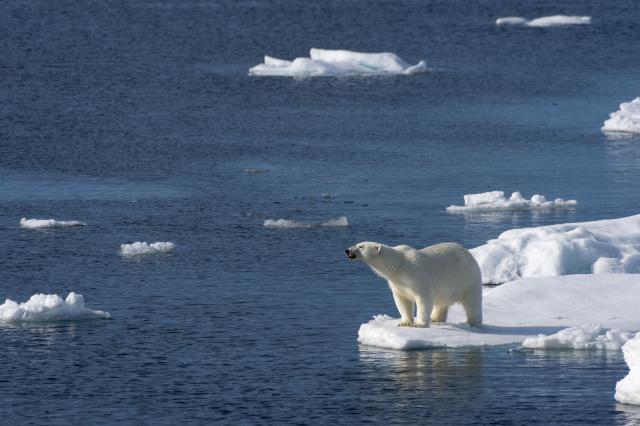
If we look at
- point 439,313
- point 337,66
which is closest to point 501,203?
point 439,313

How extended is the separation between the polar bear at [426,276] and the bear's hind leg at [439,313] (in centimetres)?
2

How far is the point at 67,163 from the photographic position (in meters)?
46.0

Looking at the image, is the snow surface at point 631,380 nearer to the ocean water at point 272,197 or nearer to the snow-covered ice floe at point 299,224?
the ocean water at point 272,197

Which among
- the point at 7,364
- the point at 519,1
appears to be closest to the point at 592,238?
the point at 7,364

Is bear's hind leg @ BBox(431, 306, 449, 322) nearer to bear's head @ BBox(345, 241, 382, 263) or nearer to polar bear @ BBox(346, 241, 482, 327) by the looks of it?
polar bear @ BBox(346, 241, 482, 327)

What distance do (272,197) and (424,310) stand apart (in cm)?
1698

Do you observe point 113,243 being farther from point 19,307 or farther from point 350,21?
point 350,21

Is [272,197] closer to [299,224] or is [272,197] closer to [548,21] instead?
[299,224]

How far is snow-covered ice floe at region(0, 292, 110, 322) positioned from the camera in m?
26.5

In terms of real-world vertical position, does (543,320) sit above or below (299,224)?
below

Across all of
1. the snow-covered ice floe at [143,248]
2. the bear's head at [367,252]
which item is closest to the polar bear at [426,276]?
the bear's head at [367,252]

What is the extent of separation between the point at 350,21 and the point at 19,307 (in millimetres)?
70937

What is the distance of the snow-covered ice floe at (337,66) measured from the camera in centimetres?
6581

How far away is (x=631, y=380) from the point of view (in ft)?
68.3
